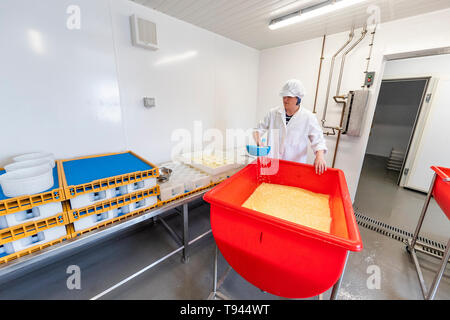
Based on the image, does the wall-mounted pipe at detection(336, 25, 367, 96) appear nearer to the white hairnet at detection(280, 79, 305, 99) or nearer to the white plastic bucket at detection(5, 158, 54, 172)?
the white hairnet at detection(280, 79, 305, 99)

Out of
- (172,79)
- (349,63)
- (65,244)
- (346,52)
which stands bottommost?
(65,244)

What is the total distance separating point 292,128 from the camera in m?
1.91

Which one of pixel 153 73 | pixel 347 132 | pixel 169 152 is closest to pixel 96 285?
pixel 169 152

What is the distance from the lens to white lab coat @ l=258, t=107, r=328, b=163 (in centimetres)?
182

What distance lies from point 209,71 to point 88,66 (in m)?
1.42

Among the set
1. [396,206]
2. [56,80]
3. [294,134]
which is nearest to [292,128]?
[294,134]

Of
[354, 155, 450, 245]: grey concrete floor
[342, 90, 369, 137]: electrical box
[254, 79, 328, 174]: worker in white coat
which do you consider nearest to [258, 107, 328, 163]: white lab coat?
[254, 79, 328, 174]: worker in white coat

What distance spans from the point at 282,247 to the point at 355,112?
2329mm

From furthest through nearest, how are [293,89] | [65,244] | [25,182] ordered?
[293,89] → [65,244] → [25,182]

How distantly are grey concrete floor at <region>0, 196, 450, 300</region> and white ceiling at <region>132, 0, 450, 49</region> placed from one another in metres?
2.42

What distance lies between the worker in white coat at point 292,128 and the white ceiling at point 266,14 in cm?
87

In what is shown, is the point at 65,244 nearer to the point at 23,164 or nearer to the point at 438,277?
the point at 23,164

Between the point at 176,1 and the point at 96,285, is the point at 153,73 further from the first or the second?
the point at 96,285

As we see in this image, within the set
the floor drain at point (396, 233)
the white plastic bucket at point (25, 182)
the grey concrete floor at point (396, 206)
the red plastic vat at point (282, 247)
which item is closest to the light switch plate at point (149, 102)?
the white plastic bucket at point (25, 182)
